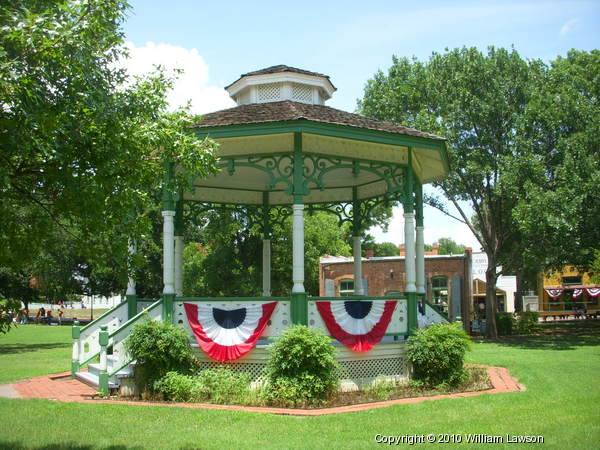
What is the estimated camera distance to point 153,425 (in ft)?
28.9

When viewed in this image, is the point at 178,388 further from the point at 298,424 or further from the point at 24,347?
the point at 24,347

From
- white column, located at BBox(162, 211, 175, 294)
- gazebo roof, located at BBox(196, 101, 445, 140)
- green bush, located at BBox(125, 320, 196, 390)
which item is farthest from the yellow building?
green bush, located at BBox(125, 320, 196, 390)

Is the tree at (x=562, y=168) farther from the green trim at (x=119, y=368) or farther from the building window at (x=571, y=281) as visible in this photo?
the building window at (x=571, y=281)

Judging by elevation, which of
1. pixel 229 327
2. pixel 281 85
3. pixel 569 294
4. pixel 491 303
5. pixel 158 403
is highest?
pixel 281 85

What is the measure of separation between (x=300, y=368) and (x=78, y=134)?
20.6ft

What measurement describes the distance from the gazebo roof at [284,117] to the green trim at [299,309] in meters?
3.50

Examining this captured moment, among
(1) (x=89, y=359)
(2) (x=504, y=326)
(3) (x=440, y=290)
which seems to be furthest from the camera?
(3) (x=440, y=290)

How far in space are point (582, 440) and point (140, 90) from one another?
7.17m

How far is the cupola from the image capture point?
15.1 m

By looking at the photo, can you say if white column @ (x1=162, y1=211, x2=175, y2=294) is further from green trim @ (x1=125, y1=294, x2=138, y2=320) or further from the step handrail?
green trim @ (x1=125, y1=294, x2=138, y2=320)

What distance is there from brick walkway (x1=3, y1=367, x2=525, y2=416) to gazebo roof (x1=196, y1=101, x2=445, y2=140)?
5.49 m

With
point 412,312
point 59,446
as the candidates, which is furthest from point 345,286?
point 59,446

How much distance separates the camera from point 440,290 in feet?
110

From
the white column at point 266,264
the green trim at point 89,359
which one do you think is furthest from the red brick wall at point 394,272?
the green trim at point 89,359
